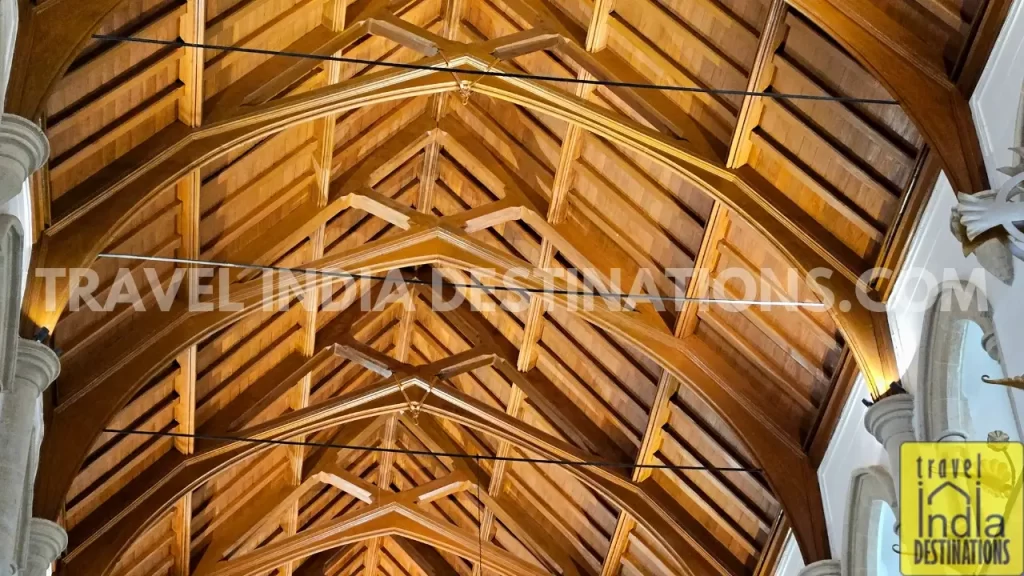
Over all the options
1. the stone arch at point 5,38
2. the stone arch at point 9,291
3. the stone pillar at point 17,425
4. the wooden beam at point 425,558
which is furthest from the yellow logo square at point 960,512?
the wooden beam at point 425,558

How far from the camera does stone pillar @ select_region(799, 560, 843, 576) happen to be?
11953mm

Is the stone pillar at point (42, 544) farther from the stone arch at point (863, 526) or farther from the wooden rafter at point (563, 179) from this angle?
the stone arch at point (863, 526)

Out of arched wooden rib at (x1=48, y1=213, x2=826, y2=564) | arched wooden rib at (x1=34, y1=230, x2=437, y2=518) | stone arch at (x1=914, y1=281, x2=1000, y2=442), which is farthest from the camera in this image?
arched wooden rib at (x1=48, y1=213, x2=826, y2=564)

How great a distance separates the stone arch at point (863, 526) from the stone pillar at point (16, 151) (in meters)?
7.23

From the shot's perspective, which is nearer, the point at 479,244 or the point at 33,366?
the point at 33,366

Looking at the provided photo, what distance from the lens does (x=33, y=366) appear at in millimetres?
9781

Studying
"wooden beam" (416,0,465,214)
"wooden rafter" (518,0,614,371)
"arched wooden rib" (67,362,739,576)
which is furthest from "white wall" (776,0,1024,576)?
"wooden beam" (416,0,465,214)

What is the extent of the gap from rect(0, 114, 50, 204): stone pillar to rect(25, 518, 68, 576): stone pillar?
11.6ft

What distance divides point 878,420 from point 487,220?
5.23 meters

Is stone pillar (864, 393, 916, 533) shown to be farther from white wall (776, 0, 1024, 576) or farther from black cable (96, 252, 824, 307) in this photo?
black cable (96, 252, 824, 307)

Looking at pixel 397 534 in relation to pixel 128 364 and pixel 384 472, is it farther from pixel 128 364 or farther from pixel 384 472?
pixel 128 364

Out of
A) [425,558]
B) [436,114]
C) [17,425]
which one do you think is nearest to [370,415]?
[436,114]

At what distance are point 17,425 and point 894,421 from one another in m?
6.72

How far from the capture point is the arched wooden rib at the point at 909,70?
9461 millimetres
